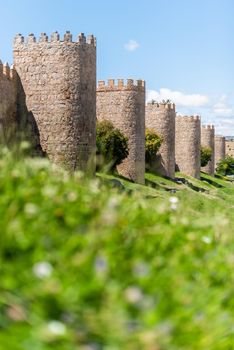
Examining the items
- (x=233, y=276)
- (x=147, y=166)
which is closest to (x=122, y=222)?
(x=233, y=276)

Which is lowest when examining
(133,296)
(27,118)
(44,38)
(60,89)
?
(133,296)

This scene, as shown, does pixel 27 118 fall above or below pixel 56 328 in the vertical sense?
above

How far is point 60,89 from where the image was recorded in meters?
17.7

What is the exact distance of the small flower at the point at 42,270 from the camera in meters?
2.69

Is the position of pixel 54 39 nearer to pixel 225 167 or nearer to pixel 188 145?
pixel 188 145

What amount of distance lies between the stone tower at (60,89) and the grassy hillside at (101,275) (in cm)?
1341

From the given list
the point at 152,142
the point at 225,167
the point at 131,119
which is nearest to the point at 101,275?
the point at 131,119

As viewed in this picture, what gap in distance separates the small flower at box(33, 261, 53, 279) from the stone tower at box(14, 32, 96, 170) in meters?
14.6

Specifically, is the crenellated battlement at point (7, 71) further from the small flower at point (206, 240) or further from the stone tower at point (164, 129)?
the stone tower at point (164, 129)

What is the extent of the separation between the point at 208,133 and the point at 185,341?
161ft

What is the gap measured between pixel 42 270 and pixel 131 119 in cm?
2504

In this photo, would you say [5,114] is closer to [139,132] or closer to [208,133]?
[139,132]

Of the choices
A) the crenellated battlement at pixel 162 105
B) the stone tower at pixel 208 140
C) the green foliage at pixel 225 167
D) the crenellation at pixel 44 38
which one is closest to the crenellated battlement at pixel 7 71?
the crenellation at pixel 44 38

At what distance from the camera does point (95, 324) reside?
2.55 meters
